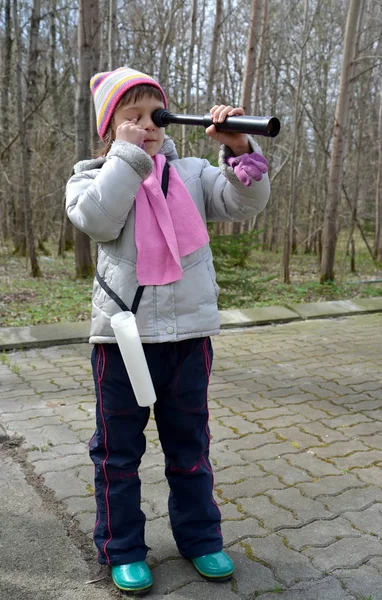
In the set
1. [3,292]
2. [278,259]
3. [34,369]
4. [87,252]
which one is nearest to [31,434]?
[34,369]

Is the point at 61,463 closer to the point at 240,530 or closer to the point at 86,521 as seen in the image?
the point at 86,521

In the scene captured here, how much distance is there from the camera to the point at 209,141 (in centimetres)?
1413

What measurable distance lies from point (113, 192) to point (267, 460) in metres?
1.84

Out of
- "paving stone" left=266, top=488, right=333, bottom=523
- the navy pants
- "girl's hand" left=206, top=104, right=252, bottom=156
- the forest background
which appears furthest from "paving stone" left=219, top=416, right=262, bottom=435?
the forest background

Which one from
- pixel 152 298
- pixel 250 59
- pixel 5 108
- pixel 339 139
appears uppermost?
pixel 5 108

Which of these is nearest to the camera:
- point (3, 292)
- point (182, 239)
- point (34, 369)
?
point (182, 239)

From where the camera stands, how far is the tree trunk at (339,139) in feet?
29.0

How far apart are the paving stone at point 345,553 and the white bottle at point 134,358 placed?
0.94m

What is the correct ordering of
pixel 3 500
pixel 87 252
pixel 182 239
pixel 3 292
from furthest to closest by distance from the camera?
pixel 87 252
pixel 3 292
pixel 3 500
pixel 182 239

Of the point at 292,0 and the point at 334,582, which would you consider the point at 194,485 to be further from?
the point at 292,0

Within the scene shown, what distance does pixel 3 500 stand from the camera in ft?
8.66

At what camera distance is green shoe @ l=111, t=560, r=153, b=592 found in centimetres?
198

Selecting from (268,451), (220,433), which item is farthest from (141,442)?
(220,433)

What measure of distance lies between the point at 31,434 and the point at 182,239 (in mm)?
1903
